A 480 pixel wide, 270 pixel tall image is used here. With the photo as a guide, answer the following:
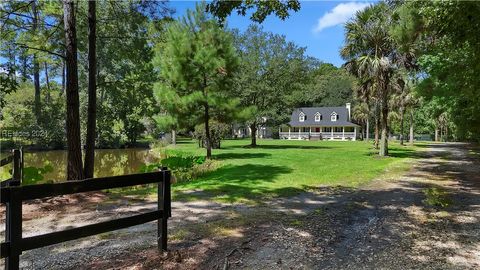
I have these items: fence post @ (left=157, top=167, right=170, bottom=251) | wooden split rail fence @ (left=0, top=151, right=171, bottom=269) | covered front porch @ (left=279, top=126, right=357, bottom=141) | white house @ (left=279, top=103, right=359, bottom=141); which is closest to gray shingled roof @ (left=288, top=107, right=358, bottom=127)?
white house @ (left=279, top=103, right=359, bottom=141)

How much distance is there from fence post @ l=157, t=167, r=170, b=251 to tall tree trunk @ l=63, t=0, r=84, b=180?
547 centimetres

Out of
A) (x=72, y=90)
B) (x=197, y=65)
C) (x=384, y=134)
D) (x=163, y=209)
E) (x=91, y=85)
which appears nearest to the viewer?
(x=163, y=209)

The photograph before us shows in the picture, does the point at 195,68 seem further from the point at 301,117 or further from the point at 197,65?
A: the point at 301,117

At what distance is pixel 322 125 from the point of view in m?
63.0

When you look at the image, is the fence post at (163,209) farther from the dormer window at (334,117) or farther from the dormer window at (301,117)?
the dormer window at (301,117)

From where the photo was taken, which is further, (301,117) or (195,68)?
(301,117)

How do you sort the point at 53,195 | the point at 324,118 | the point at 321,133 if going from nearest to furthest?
1. the point at 53,195
2. the point at 321,133
3. the point at 324,118

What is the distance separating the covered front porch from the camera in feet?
202

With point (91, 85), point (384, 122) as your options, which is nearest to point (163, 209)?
point (91, 85)

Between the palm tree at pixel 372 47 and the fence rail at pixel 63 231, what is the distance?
707 inches

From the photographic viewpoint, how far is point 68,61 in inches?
350

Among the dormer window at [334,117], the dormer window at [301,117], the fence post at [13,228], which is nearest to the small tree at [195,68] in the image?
the fence post at [13,228]

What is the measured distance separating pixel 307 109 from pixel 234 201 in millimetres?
60099

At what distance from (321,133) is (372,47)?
43127mm
